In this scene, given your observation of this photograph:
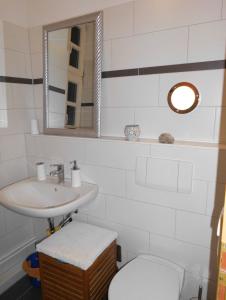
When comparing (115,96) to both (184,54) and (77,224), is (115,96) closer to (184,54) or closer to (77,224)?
(184,54)

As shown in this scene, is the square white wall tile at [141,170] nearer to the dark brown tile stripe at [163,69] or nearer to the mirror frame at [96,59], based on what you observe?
the mirror frame at [96,59]

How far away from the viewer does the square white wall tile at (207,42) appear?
3.83 feet

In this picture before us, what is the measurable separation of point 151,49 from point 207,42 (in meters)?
0.31

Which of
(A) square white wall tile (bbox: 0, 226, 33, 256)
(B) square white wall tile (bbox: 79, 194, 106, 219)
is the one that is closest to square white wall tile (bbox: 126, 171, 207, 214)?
(B) square white wall tile (bbox: 79, 194, 106, 219)

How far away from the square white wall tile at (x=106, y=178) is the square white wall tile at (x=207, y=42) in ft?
2.64

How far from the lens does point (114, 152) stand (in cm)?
145

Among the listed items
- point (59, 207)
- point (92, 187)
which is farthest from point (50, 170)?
point (59, 207)

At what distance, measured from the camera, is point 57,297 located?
1.40 m

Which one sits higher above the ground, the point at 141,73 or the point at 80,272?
the point at 141,73

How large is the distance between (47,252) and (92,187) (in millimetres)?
474

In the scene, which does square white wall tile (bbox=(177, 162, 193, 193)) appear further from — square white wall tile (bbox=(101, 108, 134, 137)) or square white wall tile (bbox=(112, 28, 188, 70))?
square white wall tile (bbox=(112, 28, 188, 70))

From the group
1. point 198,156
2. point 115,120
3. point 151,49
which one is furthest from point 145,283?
point 151,49

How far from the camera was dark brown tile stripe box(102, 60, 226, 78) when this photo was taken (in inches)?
47.3

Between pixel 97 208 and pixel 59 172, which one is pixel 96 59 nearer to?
pixel 59 172
